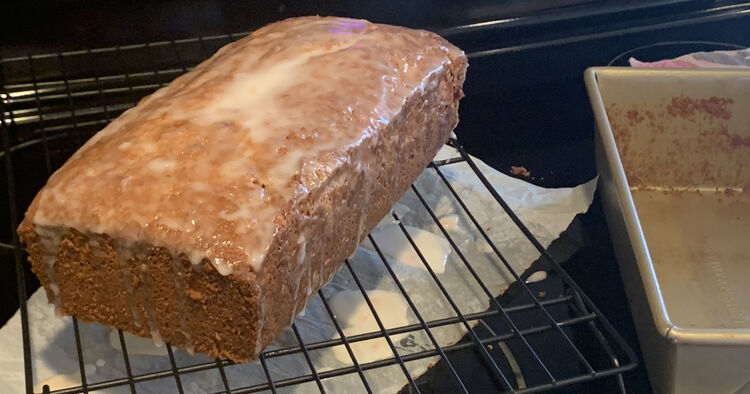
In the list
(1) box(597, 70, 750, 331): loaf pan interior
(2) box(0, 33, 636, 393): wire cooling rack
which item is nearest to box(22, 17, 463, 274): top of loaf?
(2) box(0, 33, 636, 393): wire cooling rack

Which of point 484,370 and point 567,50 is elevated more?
point 567,50

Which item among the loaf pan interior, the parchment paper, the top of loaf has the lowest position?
the parchment paper

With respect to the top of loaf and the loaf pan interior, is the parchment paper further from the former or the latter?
the top of loaf

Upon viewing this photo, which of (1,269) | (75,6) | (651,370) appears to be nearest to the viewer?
(651,370)

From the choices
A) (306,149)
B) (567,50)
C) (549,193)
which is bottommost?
(549,193)

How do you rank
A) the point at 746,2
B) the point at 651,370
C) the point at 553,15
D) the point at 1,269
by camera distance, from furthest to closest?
the point at 746,2 < the point at 553,15 < the point at 1,269 < the point at 651,370

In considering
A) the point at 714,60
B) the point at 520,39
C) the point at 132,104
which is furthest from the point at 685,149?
the point at 132,104

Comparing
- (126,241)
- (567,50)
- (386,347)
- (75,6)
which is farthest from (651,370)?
(75,6)

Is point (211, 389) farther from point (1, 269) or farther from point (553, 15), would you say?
point (553, 15)
